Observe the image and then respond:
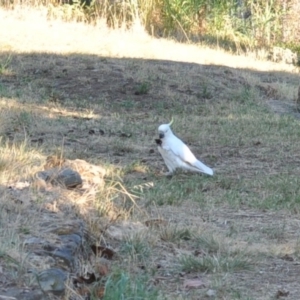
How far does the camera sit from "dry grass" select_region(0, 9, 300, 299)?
414 centimetres

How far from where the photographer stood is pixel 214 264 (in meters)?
4.10

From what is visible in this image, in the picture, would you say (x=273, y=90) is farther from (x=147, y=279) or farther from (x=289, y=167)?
(x=147, y=279)

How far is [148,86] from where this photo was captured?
10.5 metres

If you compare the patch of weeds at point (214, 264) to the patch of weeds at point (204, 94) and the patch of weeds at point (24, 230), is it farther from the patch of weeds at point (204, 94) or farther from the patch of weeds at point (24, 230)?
the patch of weeds at point (204, 94)

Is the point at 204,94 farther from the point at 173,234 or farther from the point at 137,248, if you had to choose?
the point at 137,248

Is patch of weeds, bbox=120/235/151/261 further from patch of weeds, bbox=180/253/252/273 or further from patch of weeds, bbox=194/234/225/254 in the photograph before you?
patch of weeds, bbox=194/234/225/254

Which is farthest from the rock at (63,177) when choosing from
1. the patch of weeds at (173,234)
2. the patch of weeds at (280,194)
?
the patch of weeds at (280,194)

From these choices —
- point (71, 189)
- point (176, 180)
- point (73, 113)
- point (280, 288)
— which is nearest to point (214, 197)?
point (176, 180)

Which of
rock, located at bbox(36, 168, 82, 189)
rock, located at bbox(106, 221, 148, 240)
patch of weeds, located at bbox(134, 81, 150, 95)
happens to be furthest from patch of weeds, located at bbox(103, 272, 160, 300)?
patch of weeds, located at bbox(134, 81, 150, 95)

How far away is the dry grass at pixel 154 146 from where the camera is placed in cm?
414

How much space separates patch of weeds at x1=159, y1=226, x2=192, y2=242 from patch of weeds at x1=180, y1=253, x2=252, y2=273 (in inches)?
12.7

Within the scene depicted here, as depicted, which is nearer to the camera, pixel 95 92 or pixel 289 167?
pixel 289 167

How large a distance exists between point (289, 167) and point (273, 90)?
4.57 meters

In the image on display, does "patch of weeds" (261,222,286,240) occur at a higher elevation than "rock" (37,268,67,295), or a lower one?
lower
